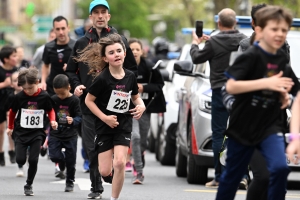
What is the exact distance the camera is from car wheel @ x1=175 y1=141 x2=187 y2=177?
46.5 feet

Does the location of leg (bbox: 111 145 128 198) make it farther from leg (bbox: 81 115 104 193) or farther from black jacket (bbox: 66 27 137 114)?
black jacket (bbox: 66 27 137 114)

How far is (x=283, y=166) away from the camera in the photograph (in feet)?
24.2


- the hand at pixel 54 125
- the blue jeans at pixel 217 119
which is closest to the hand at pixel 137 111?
the hand at pixel 54 125

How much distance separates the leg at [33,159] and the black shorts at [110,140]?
1.76 meters

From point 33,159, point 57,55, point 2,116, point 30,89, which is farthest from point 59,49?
point 33,159

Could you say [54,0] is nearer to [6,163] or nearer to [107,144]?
[6,163]

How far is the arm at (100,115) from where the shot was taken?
380 inches

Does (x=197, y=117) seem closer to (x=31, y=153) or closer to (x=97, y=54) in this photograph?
(x=31, y=153)

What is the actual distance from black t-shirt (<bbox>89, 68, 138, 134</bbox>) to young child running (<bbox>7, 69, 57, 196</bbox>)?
2.10 m

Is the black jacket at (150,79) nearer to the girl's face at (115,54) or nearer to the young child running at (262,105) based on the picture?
the girl's face at (115,54)

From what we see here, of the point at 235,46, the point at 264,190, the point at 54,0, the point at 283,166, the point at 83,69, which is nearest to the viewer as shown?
the point at 283,166

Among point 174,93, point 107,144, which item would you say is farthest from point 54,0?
point 107,144

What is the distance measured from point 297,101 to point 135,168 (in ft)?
19.7

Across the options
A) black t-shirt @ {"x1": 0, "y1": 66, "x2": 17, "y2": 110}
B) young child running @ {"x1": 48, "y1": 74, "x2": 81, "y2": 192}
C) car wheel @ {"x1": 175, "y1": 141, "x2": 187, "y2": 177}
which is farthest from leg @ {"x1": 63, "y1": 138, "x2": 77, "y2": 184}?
black t-shirt @ {"x1": 0, "y1": 66, "x2": 17, "y2": 110}
